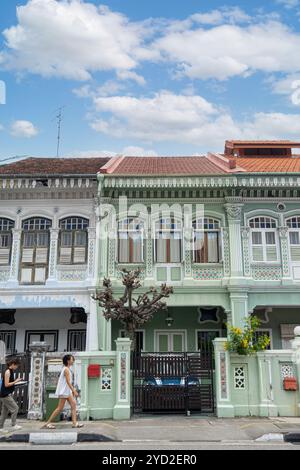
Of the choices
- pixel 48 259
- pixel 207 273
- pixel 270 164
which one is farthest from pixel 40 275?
pixel 270 164

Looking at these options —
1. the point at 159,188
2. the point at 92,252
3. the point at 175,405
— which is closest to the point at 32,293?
the point at 92,252

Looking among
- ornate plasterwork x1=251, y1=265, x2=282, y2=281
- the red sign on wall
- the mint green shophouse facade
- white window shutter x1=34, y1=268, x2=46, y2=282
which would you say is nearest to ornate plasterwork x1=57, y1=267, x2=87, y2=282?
white window shutter x1=34, y1=268, x2=46, y2=282

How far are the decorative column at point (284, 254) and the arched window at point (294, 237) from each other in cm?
19

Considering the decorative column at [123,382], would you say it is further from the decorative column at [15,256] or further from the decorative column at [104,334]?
the decorative column at [15,256]

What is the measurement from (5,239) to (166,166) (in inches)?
271

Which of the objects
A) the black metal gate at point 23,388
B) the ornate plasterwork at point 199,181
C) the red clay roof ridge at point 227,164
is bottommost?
the black metal gate at point 23,388

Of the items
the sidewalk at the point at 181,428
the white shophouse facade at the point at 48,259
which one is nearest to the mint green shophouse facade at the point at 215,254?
the white shophouse facade at the point at 48,259

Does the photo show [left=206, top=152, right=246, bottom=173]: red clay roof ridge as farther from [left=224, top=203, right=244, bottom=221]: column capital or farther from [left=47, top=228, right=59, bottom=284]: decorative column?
[left=47, top=228, right=59, bottom=284]: decorative column

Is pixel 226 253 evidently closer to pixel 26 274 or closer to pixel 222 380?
pixel 222 380

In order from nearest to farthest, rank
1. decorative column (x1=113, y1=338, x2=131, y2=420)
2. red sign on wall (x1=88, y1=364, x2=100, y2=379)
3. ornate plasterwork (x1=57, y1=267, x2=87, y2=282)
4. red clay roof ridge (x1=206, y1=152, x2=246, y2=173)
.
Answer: decorative column (x1=113, y1=338, x2=131, y2=420) → red sign on wall (x1=88, y1=364, x2=100, y2=379) → ornate plasterwork (x1=57, y1=267, x2=87, y2=282) → red clay roof ridge (x1=206, y1=152, x2=246, y2=173)

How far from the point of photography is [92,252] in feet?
53.2

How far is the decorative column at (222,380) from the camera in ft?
36.9

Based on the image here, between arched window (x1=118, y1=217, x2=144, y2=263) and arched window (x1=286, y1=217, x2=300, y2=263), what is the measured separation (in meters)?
5.16

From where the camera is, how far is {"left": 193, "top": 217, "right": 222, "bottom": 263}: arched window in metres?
16.3
